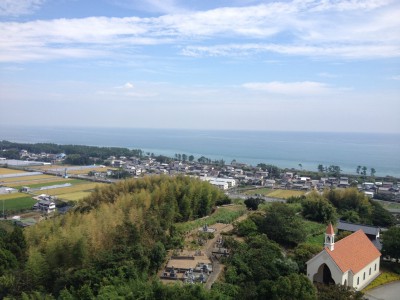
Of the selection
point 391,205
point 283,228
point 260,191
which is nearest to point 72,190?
point 260,191

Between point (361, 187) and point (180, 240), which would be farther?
point (361, 187)

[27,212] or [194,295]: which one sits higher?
[194,295]

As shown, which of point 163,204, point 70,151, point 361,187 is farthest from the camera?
point 70,151

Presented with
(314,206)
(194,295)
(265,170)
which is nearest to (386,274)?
(314,206)

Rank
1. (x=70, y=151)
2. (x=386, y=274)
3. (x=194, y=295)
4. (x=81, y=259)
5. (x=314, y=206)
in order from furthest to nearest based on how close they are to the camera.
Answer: (x=70, y=151) → (x=314, y=206) → (x=386, y=274) → (x=81, y=259) → (x=194, y=295)

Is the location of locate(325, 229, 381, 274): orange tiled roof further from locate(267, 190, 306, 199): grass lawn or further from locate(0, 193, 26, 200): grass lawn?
locate(0, 193, 26, 200): grass lawn

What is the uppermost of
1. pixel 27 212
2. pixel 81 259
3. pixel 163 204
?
pixel 163 204

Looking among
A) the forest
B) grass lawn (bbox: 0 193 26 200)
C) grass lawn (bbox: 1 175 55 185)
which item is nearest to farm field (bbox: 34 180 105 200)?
grass lawn (bbox: 0 193 26 200)

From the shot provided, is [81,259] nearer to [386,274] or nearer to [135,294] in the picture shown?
[135,294]
